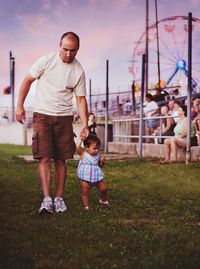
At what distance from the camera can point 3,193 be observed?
283 inches

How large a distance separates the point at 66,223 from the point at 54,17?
55.3ft

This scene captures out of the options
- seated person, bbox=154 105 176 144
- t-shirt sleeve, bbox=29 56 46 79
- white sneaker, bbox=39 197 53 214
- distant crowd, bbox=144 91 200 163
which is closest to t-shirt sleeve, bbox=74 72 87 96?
t-shirt sleeve, bbox=29 56 46 79

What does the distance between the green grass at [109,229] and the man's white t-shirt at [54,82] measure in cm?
103

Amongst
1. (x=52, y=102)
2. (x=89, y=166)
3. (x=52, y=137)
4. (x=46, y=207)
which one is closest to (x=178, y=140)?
(x=89, y=166)

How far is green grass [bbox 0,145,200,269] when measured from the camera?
3.43 metres

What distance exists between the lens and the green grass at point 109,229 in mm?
3426

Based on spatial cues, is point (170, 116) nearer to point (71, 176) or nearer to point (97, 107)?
point (71, 176)

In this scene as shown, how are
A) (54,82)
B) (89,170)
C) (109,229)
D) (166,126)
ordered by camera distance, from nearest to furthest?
(109,229), (54,82), (89,170), (166,126)

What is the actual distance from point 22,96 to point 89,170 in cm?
101

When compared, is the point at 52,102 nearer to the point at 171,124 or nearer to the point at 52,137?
the point at 52,137

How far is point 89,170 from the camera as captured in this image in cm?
580

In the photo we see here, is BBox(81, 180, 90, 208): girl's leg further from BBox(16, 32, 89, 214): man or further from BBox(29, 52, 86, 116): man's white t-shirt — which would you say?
BBox(29, 52, 86, 116): man's white t-shirt

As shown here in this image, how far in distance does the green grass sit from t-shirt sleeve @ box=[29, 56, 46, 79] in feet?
4.43

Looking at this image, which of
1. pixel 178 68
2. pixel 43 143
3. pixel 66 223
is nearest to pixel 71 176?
pixel 43 143
